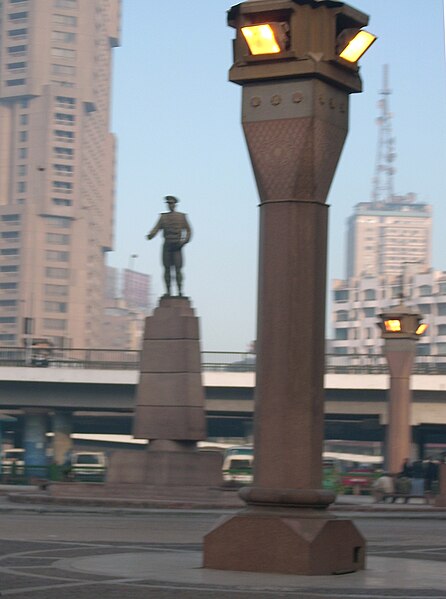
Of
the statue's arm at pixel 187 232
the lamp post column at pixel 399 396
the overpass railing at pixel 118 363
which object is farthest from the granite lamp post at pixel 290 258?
the overpass railing at pixel 118 363

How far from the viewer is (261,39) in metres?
14.1

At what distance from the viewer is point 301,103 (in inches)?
552

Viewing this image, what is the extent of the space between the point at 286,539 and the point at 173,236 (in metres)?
24.3

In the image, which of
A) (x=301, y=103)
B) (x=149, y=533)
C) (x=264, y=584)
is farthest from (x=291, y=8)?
(x=149, y=533)

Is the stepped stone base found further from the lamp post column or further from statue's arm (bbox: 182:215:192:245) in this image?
the lamp post column

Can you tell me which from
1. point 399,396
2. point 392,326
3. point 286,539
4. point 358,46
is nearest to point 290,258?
point 358,46

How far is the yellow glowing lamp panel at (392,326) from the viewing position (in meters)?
44.7

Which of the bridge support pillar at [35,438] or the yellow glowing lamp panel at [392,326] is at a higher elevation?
the yellow glowing lamp panel at [392,326]

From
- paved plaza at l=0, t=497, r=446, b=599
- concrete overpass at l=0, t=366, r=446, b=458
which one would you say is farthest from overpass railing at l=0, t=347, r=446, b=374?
paved plaza at l=0, t=497, r=446, b=599

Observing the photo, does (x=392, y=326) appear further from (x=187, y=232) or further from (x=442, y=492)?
(x=187, y=232)

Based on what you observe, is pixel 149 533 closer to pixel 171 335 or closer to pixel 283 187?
pixel 283 187

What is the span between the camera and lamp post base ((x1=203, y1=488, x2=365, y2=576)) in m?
12.9

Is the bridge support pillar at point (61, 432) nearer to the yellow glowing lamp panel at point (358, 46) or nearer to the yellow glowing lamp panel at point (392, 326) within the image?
the yellow glowing lamp panel at point (392, 326)

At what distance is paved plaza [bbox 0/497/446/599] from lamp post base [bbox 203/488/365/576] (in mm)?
266
